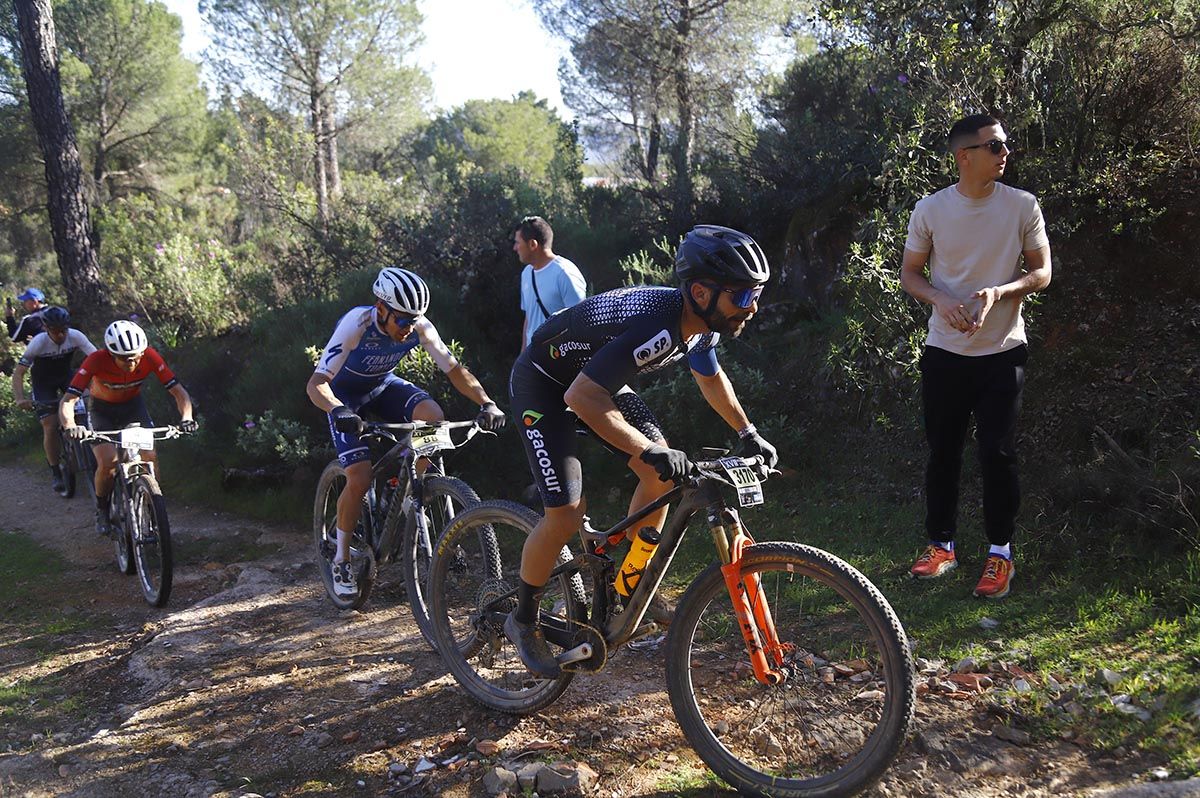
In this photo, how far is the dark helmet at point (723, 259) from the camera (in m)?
3.25

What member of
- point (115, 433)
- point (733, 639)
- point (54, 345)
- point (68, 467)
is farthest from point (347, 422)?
point (68, 467)

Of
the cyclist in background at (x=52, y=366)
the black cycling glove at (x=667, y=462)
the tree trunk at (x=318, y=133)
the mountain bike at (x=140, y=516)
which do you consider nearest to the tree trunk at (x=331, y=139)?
the tree trunk at (x=318, y=133)

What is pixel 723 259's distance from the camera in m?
3.27

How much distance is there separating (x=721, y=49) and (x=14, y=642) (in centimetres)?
1523

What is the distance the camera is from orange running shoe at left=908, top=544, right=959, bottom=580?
4699 mm

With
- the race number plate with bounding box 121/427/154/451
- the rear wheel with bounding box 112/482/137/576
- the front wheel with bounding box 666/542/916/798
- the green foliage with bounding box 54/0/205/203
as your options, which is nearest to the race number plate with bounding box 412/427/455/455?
the front wheel with bounding box 666/542/916/798

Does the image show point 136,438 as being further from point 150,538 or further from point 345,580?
point 345,580

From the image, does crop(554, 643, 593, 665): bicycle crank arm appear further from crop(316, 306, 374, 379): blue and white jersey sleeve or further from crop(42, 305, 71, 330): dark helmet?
crop(42, 305, 71, 330): dark helmet

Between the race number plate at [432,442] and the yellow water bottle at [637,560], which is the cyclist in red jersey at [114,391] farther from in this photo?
the yellow water bottle at [637,560]

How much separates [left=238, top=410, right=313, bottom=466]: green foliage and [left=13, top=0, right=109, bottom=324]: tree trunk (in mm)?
6919

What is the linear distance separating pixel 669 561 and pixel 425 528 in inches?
79.5

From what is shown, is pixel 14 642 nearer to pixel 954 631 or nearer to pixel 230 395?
pixel 230 395

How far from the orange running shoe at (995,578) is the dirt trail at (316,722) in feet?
2.93

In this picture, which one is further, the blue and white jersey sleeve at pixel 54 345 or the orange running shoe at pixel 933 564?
the blue and white jersey sleeve at pixel 54 345
